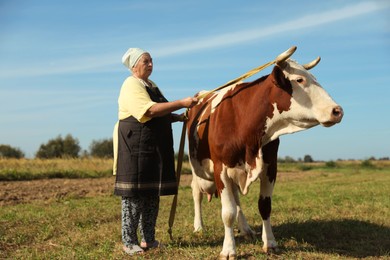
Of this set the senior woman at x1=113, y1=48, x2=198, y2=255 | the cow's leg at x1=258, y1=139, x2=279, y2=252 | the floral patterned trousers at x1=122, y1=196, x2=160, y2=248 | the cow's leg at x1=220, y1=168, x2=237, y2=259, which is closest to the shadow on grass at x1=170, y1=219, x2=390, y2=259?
the cow's leg at x1=258, y1=139, x2=279, y2=252

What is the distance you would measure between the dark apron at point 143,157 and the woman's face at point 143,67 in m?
0.24

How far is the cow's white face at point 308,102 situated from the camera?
4.68 meters

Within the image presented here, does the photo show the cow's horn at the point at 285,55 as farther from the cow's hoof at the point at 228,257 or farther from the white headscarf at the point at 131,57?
the cow's hoof at the point at 228,257

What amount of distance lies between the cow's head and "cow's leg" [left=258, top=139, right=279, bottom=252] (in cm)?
58

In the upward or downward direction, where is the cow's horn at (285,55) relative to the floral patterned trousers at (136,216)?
upward

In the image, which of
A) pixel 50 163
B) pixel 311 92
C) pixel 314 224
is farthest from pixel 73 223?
pixel 50 163

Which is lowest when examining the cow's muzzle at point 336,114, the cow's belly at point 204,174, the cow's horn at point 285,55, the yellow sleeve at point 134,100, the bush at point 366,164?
the bush at point 366,164

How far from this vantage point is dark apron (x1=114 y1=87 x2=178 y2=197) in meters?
5.58

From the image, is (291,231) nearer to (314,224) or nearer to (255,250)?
(314,224)

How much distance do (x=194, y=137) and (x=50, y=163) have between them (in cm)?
2005

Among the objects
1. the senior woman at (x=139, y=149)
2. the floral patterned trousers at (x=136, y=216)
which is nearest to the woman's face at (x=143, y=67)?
the senior woman at (x=139, y=149)

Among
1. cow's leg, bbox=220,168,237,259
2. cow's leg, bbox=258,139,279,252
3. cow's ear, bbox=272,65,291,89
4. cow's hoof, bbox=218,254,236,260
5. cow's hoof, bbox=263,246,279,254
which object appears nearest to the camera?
cow's ear, bbox=272,65,291,89

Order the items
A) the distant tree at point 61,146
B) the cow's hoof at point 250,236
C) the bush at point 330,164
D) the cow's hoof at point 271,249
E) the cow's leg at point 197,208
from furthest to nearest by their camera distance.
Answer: the distant tree at point 61,146 → the bush at point 330,164 → the cow's leg at point 197,208 → the cow's hoof at point 250,236 → the cow's hoof at point 271,249

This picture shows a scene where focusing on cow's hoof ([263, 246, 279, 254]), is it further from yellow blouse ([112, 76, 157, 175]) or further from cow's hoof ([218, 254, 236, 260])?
yellow blouse ([112, 76, 157, 175])
